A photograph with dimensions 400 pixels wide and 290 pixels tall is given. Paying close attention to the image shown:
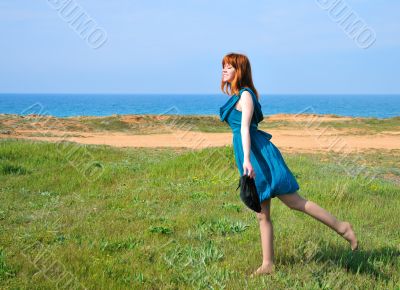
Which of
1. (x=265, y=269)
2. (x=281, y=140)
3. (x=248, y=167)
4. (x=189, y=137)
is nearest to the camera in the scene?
(x=248, y=167)

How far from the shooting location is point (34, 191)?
31.6 ft

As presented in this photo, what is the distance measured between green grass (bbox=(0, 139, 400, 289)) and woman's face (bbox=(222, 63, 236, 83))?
1.77 metres

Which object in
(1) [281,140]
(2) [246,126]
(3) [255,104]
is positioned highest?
(3) [255,104]

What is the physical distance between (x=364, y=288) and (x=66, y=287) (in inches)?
101

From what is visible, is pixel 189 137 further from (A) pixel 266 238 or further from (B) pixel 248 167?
(B) pixel 248 167

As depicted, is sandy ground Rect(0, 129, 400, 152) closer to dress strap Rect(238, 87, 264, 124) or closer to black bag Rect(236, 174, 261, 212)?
dress strap Rect(238, 87, 264, 124)

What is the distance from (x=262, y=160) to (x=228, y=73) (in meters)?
0.87

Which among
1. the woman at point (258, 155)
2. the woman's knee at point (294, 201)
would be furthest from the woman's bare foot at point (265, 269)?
the woman's knee at point (294, 201)

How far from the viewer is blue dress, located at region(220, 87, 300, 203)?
456 centimetres

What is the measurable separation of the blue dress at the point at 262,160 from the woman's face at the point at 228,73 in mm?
170

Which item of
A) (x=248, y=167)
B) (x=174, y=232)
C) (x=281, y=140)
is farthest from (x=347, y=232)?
(x=281, y=140)

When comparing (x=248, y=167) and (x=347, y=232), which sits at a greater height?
(x=248, y=167)

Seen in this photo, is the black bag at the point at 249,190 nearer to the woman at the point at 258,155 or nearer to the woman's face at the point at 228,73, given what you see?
the woman at the point at 258,155

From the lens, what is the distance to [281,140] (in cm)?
2459
